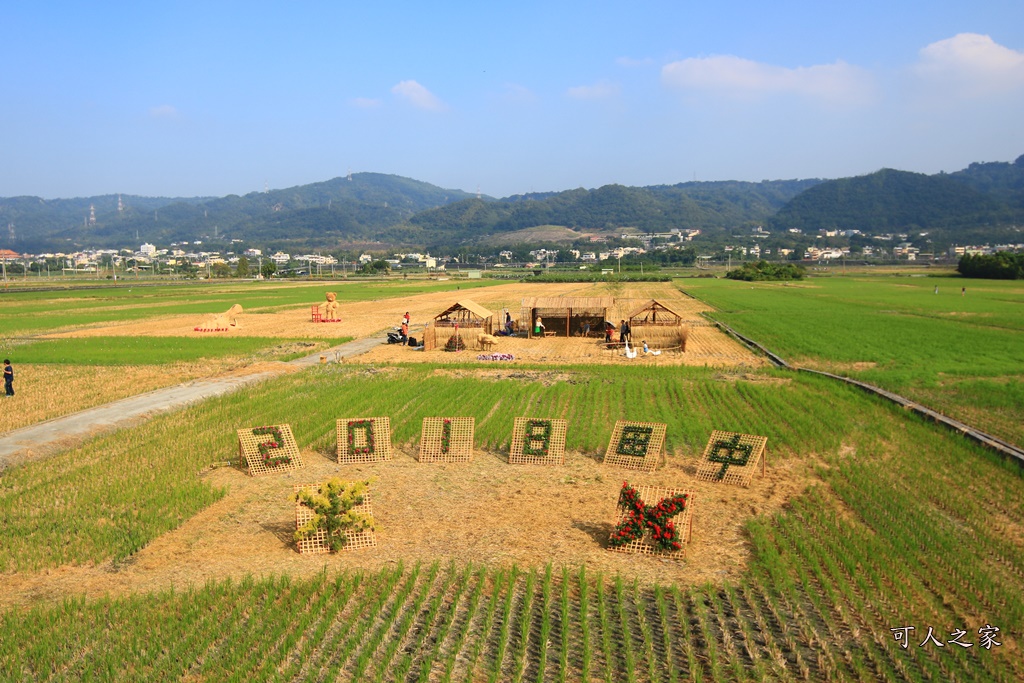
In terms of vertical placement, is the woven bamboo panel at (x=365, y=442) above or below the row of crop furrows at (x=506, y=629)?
above

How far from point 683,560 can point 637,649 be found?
8.30 feet

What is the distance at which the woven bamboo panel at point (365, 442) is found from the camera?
1488 centimetres

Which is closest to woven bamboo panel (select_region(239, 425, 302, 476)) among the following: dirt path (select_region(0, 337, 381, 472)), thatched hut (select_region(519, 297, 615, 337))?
dirt path (select_region(0, 337, 381, 472))

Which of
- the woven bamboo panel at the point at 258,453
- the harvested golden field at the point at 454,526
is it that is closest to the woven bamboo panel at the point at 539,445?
the harvested golden field at the point at 454,526

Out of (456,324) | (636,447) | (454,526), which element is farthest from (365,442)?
(456,324)

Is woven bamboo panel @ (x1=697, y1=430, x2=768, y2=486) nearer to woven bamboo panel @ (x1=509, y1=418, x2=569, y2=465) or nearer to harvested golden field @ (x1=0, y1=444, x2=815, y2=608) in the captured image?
harvested golden field @ (x1=0, y1=444, x2=815, y2=608)

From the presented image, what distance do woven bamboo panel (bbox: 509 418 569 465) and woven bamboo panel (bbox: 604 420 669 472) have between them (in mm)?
966

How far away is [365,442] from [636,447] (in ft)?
18.1

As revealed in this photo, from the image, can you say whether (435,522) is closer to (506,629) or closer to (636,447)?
(506,629)

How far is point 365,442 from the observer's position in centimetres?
1514

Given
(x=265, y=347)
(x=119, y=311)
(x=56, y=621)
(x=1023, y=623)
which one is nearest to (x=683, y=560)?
(x=1023, y=623)

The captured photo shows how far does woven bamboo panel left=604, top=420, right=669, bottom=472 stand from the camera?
14102 mm

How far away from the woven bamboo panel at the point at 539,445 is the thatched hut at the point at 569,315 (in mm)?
21139

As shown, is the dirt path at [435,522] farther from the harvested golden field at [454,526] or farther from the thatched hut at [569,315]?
the thatched hut at [569,315]
